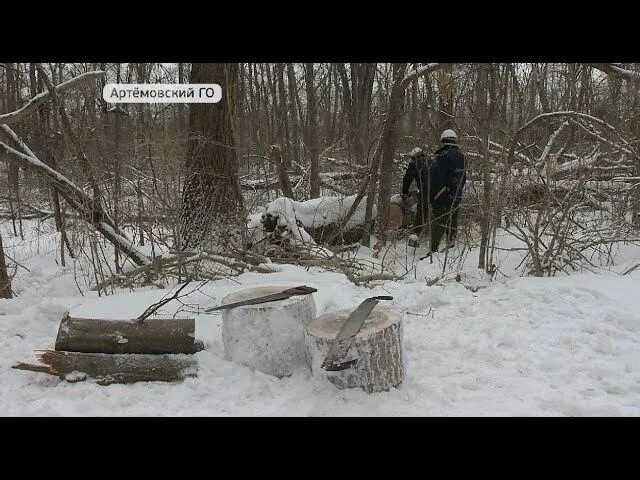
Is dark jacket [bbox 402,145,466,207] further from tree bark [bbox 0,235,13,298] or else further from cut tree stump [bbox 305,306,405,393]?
tree bark [bbox 0,235,13,298]

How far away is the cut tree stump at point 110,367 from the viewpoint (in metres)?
2.69

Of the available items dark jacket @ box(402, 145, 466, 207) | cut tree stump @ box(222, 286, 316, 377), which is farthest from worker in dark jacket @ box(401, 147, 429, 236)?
cut tree stump @ box(222, 286, 316, 377)

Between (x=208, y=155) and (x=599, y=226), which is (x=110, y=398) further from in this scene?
(x=599, y=226)

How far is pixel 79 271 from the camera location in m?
5.44

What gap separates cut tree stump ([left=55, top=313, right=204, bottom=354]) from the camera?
2.78 meters

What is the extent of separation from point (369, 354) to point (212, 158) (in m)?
4.40

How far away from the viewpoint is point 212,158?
6363 mm

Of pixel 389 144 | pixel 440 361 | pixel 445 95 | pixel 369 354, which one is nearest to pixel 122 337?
pixel 369 354

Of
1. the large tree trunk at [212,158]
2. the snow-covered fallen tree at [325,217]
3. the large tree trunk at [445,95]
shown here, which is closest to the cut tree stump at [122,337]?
the large tree trunk at [212,158]

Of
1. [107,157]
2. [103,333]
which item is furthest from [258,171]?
[103,333]

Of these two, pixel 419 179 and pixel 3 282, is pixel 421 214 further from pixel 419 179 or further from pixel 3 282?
pixel 3 282

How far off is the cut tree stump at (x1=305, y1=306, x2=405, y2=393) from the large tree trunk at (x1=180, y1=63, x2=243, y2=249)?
3.34 meters

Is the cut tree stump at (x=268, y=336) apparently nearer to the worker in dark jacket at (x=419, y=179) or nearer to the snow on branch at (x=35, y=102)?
the snow on branch at (x=35, y=102)

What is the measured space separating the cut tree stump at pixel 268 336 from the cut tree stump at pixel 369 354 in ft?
0.43
